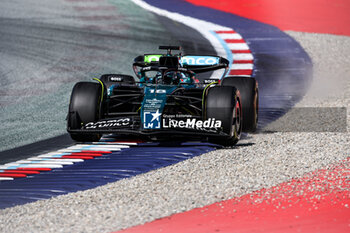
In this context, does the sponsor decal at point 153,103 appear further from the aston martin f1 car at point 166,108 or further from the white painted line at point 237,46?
the white painted line at point 237,46

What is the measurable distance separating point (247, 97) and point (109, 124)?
2.38 meters

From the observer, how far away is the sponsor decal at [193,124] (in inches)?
385

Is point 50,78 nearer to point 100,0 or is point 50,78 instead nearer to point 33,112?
point 33,112

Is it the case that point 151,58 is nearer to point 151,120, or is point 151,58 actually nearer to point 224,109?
point 151,120

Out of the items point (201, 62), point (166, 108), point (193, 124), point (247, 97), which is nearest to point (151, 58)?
point (201, 62)

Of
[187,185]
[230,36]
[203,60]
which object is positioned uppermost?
[203,60]

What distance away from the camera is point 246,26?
77.3 feet

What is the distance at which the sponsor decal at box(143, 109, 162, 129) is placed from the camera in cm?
980

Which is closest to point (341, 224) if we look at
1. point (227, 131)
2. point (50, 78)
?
point (227, 131)

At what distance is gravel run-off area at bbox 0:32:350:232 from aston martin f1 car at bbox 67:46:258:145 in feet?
1.31

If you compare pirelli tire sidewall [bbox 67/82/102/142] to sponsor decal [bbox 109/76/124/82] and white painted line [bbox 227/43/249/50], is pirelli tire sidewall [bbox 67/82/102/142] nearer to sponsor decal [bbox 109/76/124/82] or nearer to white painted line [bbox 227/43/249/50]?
sponsor decal [bbox 109/76/124/82]

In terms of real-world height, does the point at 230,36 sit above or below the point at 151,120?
above

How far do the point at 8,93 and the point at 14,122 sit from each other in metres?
2.66

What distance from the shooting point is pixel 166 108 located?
1054cm
